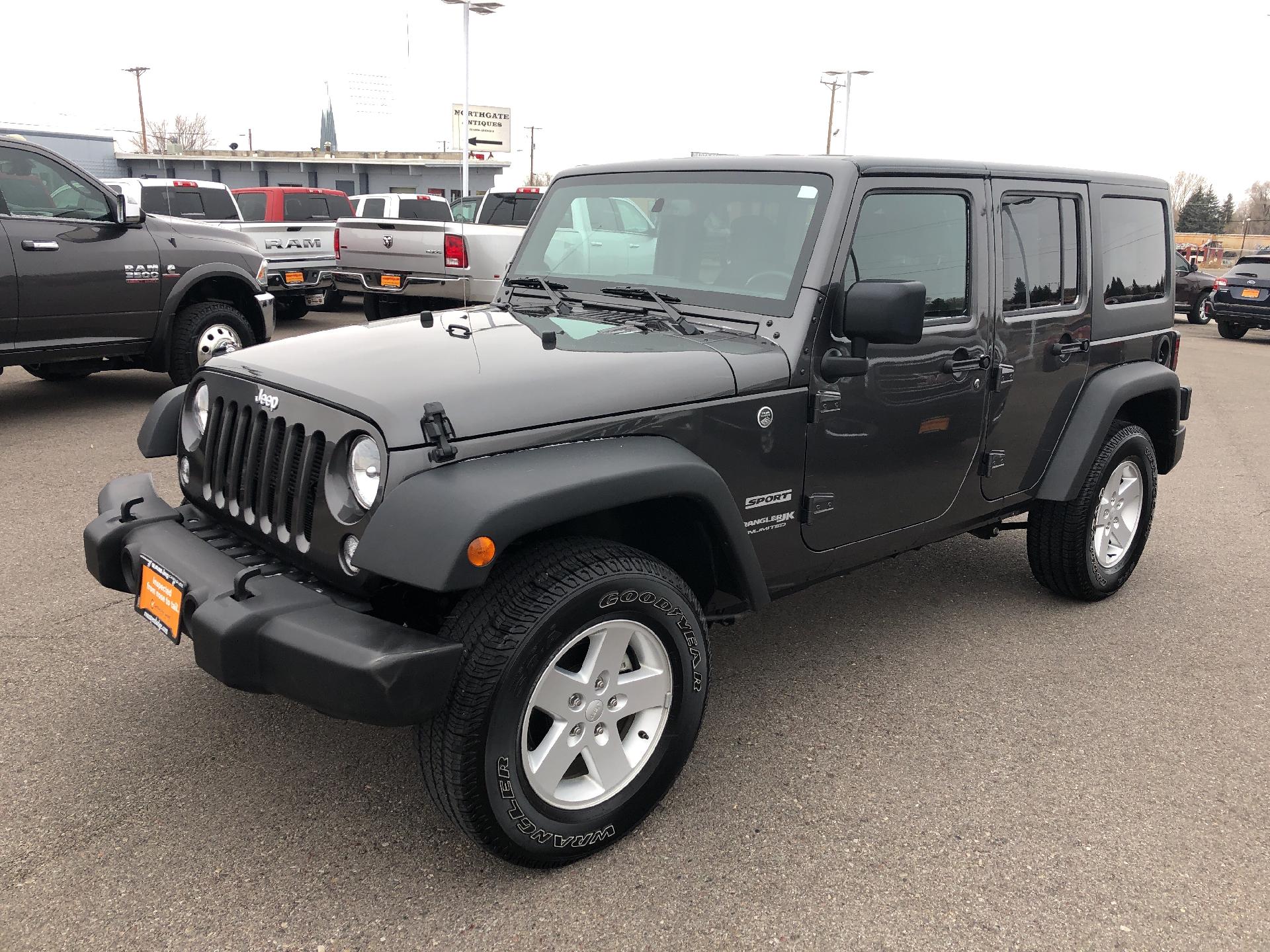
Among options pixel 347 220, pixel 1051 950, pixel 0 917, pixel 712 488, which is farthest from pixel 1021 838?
pixel 347 220

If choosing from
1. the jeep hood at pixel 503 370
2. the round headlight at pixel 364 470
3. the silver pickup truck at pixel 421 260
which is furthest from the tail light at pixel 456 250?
the round headlight at pixel 364 470

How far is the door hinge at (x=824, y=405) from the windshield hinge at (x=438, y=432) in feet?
4.06

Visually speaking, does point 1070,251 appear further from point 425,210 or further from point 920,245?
point 425,210

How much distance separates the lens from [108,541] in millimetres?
3006

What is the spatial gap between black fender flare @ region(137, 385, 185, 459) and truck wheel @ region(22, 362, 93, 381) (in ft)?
18.1

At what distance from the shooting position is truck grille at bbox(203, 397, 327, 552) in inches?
104

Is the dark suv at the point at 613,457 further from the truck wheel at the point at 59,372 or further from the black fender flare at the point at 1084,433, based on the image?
the truck wheel at the point at 59,372

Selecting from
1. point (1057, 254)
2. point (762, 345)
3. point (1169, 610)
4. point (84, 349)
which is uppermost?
point (1057, 254)

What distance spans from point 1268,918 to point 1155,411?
2.87 meters

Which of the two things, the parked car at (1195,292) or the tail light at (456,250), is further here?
the parked car at (1195,292)

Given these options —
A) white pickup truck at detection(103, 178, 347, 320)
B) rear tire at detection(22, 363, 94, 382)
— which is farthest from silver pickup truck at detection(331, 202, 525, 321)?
rear tire at detection(22, 363, 94, 382)

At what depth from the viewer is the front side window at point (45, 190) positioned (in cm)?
692

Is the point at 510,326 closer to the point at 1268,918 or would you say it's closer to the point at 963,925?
the point at 963,925

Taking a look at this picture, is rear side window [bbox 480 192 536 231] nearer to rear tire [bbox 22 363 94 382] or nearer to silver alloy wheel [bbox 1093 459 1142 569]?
rear tire [bbox 22 363 94 382]
